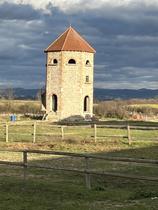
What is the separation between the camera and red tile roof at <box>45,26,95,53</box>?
66.9 metres

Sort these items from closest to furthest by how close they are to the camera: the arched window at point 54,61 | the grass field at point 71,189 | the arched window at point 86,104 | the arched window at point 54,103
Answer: the grass field at point 71,189
the arched window at point 54,103
the arched window at point 54,61
the arched window at point 86,104

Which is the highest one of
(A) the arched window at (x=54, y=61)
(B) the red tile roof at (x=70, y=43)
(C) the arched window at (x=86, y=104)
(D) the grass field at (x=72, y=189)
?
(B) the red tile roof at (x=70, y=43)

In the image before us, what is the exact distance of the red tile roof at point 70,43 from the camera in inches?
2635

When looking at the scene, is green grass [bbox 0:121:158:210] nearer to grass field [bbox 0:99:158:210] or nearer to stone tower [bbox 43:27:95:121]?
grass field [bbox 0:99:158:210]

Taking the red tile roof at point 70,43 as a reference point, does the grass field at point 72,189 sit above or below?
below

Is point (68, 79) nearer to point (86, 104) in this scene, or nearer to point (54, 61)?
point (54, 61)

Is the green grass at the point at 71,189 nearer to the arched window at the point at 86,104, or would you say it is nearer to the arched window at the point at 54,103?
the arched window at the point at 54,103

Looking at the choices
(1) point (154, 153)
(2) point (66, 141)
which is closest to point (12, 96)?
(2) point (66, 141)

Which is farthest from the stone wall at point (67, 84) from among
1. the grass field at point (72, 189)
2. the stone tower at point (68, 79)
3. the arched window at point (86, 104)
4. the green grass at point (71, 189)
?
the grass field at point (72, 189)

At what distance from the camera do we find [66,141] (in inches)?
1339

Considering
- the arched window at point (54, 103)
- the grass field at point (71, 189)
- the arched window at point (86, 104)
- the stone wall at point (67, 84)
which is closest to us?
the grass field at point (71, 189)

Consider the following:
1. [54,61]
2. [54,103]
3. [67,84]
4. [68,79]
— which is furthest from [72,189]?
[54,61]

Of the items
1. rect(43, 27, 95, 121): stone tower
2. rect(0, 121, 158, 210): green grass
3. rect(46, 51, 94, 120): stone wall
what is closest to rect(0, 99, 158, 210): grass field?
rect(0, 121, 158, 210): green grass

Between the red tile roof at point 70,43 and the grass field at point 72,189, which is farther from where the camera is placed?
the red tile roof at point 70,43
